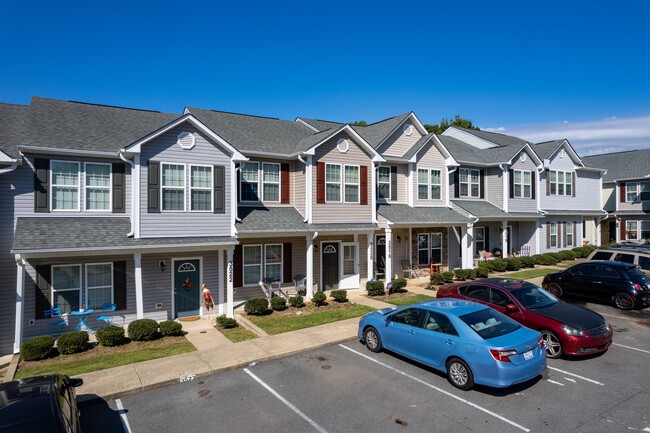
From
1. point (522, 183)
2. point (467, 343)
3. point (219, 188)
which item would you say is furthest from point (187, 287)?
point (522, 183)

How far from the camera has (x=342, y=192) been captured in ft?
59.9

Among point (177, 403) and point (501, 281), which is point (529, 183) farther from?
point (177, 403)

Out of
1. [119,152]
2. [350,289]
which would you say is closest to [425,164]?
[350,289]

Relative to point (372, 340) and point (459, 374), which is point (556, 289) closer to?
point (372, 340)

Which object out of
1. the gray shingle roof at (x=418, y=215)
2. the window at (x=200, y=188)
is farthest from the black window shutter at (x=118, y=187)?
the gray shingle roof at (x=418, y=215)

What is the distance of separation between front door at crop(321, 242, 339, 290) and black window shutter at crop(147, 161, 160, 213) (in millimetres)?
7970

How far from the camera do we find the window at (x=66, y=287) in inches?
518

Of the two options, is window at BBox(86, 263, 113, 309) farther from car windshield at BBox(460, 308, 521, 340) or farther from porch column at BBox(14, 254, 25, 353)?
car windshield at BBox(460, 308, 521, 340)

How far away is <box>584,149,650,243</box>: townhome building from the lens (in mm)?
32709

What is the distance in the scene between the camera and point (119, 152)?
13586 millimetres

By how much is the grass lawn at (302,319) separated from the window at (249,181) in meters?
5.35

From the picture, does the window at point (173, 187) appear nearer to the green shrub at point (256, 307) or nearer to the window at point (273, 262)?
the green shrub at point (256, 307)

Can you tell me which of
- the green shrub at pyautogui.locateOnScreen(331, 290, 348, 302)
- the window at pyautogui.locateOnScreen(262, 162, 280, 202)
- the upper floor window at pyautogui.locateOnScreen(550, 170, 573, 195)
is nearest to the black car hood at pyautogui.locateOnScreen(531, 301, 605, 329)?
the green shrub at pyautogui.locateOnScreen(331, 290, 348, 302)

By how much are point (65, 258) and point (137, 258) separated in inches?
98.2
